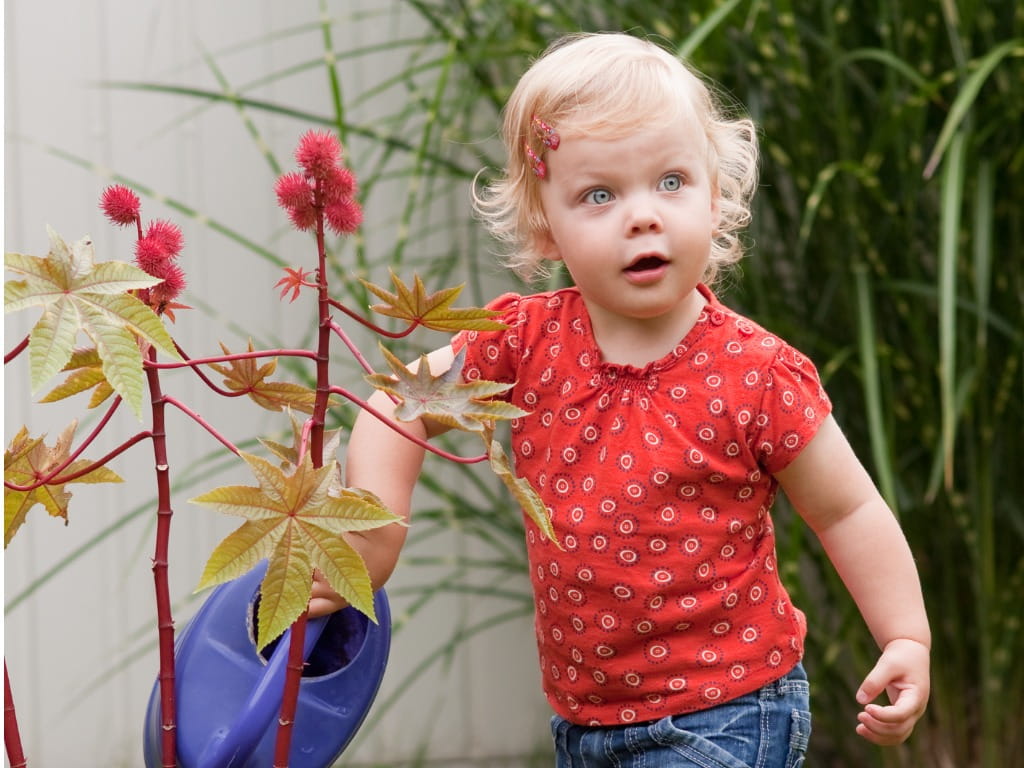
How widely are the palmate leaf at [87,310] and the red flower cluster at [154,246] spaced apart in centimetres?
7

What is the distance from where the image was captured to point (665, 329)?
109cm

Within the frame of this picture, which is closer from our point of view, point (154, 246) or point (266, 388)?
point (154, 246)

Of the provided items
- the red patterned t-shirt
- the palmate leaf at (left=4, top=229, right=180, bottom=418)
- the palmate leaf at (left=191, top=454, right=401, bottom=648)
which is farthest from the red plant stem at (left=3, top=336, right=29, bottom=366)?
the red patterned t-shirt

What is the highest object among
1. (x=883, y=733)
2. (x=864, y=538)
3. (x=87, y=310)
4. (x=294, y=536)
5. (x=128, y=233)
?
(x=87, y=310)

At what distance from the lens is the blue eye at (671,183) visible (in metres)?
1.03

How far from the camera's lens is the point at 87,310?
0.71m

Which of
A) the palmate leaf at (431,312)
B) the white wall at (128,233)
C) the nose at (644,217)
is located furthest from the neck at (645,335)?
the white wall at (128,233)

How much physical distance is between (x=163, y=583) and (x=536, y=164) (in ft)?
1.48

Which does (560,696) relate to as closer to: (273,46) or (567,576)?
(567,576)

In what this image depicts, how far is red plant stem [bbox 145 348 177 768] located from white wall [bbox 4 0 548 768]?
1.57m

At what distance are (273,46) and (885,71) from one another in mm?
1098

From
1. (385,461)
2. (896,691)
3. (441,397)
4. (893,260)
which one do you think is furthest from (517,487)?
(893,260)

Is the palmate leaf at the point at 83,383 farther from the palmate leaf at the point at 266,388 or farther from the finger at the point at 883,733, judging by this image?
the finger at the point at 883,733

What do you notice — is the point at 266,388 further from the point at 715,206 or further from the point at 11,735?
the point at 715,206
